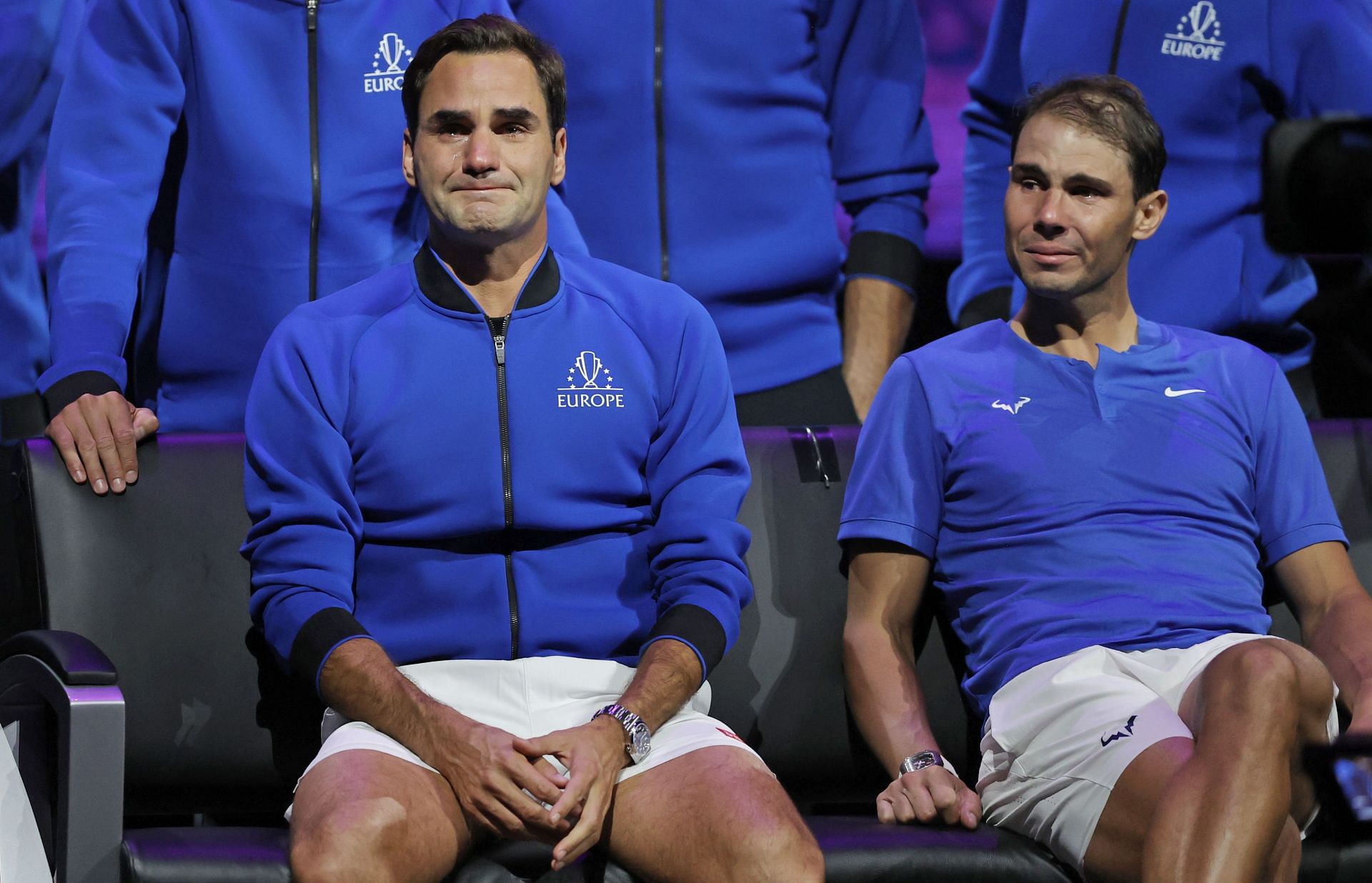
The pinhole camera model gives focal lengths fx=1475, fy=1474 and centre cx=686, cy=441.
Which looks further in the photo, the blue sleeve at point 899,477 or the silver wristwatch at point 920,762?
the blue sleeve at point 899,477

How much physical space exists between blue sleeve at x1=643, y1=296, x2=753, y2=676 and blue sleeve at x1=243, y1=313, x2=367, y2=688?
422 mm

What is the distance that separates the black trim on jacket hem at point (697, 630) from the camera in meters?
1.96

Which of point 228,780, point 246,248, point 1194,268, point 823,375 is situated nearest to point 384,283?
point 246,248

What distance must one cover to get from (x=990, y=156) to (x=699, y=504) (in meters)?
1.33

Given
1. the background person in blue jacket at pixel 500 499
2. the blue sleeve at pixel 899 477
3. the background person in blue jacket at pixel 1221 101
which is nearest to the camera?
the background person in blue jacket at pixel 500 499

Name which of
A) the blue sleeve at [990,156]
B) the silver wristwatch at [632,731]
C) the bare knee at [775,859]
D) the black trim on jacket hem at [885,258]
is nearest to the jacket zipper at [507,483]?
the silver wristwatch at [632,731]

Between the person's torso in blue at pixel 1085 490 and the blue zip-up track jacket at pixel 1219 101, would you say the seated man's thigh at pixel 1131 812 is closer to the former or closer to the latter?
the person's torso in blue at pixel 1085 490

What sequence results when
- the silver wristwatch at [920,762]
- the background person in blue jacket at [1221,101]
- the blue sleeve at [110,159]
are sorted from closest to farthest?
the silver wristwatch at [920,762], the blue sleeve at [110,159], the background person in blue jacket at [1221,101]

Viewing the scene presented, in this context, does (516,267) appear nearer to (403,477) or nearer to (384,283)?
(384,283)

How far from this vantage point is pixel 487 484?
2.04 metres

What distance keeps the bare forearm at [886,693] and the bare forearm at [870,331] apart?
2.41ft

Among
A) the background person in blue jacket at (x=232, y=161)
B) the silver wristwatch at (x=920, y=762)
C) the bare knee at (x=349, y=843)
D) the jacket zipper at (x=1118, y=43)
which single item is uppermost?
the jacket zipper at (x=1118, y=43)

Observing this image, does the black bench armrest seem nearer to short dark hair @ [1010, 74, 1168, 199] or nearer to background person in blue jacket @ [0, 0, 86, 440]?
background person in blue jacket @ [0, 0, 86, 440]

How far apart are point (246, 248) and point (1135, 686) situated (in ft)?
5.22
